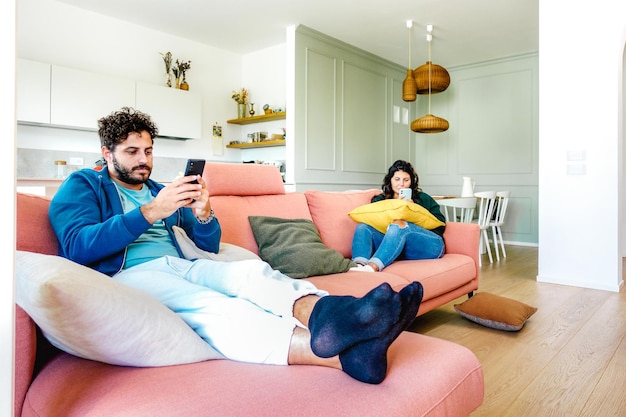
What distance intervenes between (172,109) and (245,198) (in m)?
3.17

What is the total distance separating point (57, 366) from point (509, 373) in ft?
5.74

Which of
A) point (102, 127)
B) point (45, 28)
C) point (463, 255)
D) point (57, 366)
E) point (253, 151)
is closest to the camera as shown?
point (57, 366)

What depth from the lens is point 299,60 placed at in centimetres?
528

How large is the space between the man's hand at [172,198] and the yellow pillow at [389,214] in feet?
4.56

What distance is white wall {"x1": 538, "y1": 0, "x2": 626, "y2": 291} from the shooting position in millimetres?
3568

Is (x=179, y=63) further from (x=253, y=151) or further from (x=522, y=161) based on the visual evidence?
(x=522, y=161)

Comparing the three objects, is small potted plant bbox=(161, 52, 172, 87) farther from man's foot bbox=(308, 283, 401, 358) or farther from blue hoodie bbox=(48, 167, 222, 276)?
man's foot bbox=(308, 283, 401, 358)

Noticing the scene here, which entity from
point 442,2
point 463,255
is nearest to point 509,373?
point 463,255

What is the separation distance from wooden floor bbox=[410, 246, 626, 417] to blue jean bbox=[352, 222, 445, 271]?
42 cm

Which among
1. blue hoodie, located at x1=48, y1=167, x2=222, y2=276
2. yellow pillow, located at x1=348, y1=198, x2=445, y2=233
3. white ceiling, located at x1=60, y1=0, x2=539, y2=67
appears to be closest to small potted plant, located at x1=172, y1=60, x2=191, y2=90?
white ceiling, located at x1=60, y1=0, x2=539, y2=67

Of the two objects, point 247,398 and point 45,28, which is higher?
point 45,28

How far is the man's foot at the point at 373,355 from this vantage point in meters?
0.98

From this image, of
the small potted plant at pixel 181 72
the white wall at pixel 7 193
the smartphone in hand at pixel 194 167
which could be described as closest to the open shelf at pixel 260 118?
the small potted plant at pixel 181 72

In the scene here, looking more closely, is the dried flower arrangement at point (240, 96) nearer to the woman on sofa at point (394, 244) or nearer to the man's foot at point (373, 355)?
the woman on sofa at point (394, 244)
